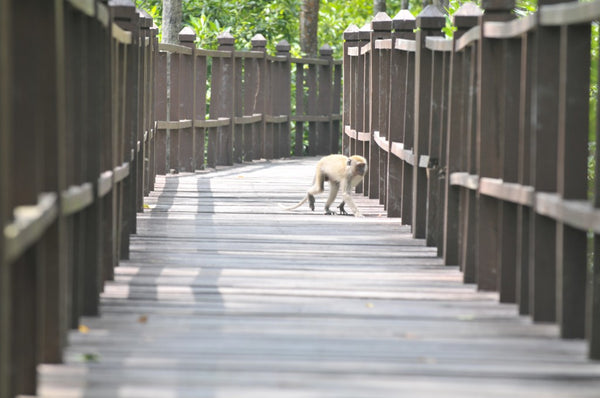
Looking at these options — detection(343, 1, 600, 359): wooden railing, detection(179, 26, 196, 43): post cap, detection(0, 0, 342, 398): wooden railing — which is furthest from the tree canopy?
detection(343, 1, 600, 359): wooden railing

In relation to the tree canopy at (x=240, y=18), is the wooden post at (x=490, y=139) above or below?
below

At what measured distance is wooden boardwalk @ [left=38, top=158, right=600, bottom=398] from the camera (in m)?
4.25

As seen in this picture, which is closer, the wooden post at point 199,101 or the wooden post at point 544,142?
the wooden post at point 544,142

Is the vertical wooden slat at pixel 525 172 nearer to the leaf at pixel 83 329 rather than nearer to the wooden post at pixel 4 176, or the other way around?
the leaf at pixel 83 329

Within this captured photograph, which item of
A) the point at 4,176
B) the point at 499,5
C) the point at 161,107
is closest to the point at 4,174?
the point at 4,176

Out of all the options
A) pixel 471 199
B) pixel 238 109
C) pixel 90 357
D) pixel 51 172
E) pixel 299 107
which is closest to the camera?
pixel 51 172

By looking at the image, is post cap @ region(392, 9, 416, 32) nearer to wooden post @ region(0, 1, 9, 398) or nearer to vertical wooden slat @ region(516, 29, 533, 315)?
vertical wooden slat @ region(516, 29, 533, 315)

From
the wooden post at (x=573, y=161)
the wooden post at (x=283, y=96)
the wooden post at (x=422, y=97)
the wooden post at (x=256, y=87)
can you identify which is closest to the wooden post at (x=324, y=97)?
the wooden post at (x=283, y=96)

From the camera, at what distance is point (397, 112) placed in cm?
1023

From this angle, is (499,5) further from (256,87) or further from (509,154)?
(256,87)

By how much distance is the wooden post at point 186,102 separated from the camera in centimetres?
1502

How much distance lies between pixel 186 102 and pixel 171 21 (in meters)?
2.48

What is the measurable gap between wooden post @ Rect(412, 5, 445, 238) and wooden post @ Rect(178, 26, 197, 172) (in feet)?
21.0

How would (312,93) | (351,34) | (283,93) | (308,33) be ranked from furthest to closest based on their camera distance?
(308,33), (312,93), (283,93), (351,34)
